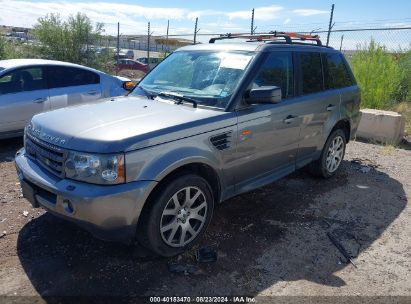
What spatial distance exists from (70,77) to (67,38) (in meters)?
6.90

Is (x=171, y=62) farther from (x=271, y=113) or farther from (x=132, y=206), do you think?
(x=132, y=206)

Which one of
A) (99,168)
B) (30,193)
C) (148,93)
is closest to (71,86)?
(148,93)

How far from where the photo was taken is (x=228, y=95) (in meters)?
3.84

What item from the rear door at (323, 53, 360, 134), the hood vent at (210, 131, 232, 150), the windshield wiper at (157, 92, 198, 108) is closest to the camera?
the hood vent at (210, 131, 232, 150)

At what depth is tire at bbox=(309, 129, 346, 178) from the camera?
18.1 ft

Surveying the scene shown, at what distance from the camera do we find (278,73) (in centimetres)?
441

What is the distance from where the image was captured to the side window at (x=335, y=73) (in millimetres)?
5299

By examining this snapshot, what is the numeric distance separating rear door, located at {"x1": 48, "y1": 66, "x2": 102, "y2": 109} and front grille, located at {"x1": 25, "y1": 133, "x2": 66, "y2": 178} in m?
3.31

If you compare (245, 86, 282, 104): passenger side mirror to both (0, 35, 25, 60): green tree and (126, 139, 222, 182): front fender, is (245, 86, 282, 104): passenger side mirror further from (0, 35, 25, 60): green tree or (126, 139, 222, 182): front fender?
(0, 35, 25, 60): green tree

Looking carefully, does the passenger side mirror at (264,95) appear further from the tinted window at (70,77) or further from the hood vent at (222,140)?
the tinted window at (70,77)

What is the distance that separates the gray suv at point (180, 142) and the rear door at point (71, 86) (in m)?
2.97

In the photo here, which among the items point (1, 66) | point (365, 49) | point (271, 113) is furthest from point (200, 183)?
point (365, 49)

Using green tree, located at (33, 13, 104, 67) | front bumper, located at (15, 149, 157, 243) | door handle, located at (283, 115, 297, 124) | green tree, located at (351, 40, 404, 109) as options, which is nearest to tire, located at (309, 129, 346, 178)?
door handle, located at (283, 115, 297, 124)

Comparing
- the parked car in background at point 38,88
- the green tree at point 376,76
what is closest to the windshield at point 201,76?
the parked car in background at point 38,88
